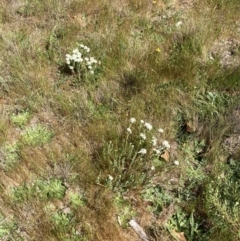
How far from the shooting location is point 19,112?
3.76 meters

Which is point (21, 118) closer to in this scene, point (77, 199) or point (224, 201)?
point (77, 199)

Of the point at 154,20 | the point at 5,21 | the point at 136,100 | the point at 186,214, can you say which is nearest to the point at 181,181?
the point at 186,214

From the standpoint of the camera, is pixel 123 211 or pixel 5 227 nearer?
pixel 5 227

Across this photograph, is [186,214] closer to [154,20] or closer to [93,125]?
[93,125]

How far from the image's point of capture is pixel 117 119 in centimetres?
356

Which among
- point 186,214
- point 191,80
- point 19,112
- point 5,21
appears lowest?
point 186,214

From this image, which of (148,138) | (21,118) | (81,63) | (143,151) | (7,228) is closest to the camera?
(7,228)

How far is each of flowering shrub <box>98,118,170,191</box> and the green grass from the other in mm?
11

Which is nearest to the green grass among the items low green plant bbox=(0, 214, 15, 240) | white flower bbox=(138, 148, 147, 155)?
low green plant bbox=(0, 214, 15, 240)

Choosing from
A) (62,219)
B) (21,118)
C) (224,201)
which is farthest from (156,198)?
(21,118)

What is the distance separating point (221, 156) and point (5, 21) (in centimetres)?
315

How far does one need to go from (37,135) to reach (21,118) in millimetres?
281

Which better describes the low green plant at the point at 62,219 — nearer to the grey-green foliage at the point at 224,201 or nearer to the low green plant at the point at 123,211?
the low green plant at the point at 123,211

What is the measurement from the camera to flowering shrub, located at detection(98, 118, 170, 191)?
3.12 metres
